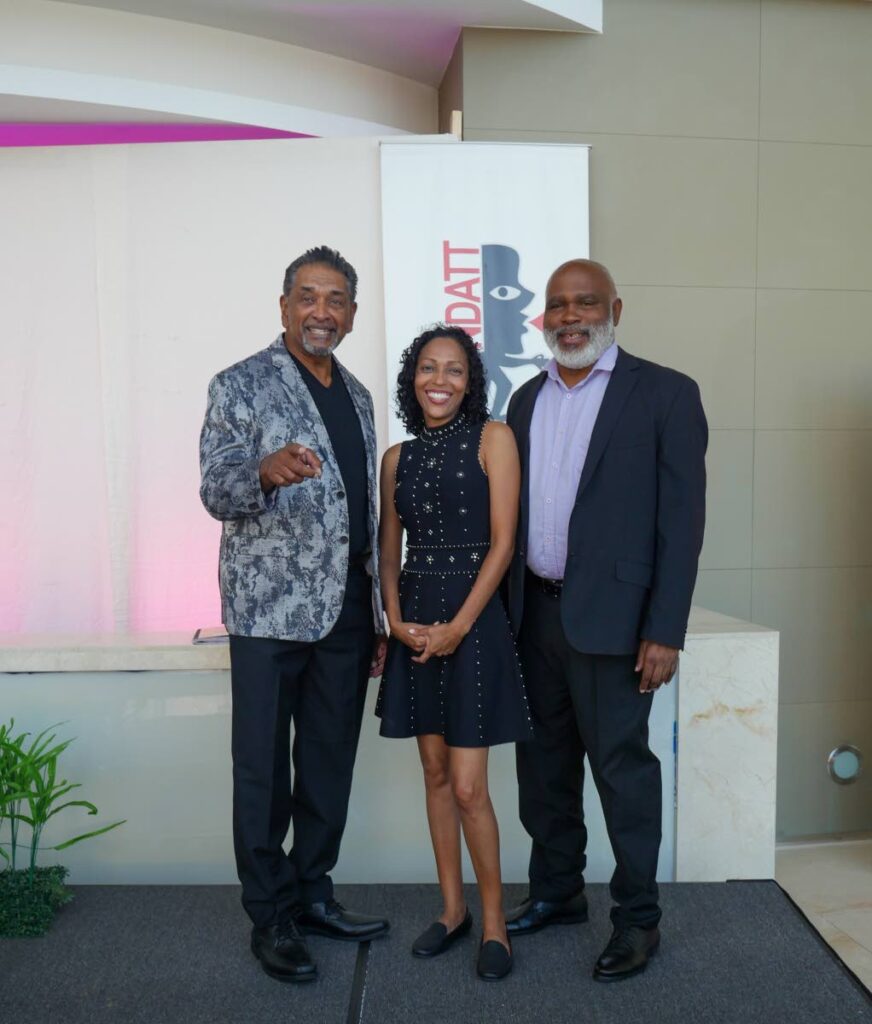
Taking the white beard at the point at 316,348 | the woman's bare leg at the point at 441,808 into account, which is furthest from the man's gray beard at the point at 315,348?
the woman's bare leg at the point at 441,808

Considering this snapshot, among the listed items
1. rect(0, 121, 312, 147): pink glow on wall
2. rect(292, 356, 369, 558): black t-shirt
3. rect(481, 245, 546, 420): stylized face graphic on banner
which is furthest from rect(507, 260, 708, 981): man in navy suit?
rect(0, 121, 312, 147): pink glow on wall

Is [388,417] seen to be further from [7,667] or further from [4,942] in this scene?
[4,942]

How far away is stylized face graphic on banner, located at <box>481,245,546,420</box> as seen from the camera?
4.02 meters

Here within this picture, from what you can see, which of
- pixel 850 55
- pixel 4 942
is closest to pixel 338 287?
pixel 4 942

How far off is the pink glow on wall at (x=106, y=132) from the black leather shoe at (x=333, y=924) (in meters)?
3.29

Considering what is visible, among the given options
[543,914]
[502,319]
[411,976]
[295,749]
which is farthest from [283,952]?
[502,319]

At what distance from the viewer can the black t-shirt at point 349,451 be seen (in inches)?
93.1

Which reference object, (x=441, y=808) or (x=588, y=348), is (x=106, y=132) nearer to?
(x=588, y=348)

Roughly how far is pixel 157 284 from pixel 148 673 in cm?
185

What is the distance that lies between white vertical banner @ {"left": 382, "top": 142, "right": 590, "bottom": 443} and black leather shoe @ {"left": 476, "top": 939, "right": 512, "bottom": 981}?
2156 mm

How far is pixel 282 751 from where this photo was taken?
233cm

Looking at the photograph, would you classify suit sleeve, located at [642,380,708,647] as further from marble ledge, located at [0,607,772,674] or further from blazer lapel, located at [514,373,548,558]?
marble ledge, located at [0,607,772,674]

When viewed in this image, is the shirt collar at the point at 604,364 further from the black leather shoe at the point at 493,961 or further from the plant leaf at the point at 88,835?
the plant leaf at the point at 88,835

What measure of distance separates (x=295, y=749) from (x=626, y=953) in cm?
92
